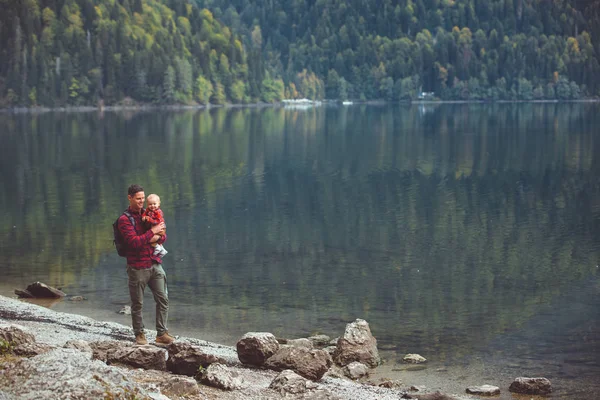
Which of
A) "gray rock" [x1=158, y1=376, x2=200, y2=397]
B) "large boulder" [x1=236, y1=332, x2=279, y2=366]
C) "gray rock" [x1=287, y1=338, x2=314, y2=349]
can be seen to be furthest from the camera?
"gray rock" [x1=287, y1=338, x2=314, y2=349]

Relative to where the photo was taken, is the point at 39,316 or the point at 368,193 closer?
the point at 39,316

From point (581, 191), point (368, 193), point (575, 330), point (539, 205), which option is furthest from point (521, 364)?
point (581, 191)

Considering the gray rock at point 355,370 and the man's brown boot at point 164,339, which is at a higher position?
the man's brown boot at point 164,339

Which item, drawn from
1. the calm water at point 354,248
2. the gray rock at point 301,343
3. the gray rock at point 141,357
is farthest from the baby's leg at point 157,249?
the calm water at point 354,248

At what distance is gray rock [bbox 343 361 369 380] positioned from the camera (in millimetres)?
18766

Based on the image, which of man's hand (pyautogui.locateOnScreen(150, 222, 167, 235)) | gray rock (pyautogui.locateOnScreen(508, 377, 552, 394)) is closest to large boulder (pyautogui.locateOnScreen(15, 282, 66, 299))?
man's hand (pyautogui.locateOnScreen(150, 222, 167, 235))

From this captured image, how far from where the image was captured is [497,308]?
2652 centimetres

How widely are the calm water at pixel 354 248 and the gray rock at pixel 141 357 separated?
21.1 ft

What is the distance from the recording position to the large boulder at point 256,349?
1761 centimetres

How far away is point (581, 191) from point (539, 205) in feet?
26.6

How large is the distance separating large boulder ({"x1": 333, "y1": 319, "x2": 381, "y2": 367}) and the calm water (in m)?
1.39

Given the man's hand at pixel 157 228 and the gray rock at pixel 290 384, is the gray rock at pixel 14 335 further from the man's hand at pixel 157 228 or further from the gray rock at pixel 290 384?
the gray rock at pixel 290 384

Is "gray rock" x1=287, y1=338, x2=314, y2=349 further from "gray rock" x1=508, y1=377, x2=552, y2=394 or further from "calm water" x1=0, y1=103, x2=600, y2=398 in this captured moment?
"gray rock" x1=508, y1=377, x2=552, y2=394

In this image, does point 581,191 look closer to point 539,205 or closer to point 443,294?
point 539,205
